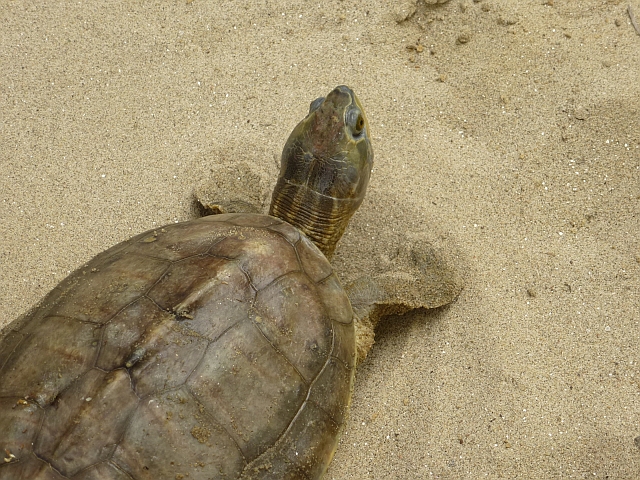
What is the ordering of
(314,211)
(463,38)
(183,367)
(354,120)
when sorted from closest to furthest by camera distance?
(183,367) < (354,120) < (314,211) < (463,38)

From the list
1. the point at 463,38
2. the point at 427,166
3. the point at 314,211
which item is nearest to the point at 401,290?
the point at 314,211

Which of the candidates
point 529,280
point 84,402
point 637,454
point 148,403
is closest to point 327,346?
point 148,403

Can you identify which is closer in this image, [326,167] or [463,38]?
[326,167]

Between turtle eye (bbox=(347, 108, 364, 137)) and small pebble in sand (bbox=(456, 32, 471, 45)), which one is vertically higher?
turtle eye (bbox=(347, 108, 364, 137))

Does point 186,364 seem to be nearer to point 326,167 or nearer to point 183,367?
point 183,367

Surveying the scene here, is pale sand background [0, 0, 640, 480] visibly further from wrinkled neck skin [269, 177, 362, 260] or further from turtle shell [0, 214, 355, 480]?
turtle shell [0, 214, 355, 480]

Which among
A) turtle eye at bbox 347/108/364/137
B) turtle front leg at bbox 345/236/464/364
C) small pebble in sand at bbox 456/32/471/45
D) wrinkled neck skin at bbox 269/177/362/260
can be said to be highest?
turtle eye at bbox 347/108/364/137

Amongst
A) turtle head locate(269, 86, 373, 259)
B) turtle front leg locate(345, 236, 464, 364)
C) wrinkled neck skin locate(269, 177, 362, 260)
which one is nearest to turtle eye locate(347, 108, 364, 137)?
turtle head locate(269, 86, 373, 259)
